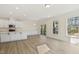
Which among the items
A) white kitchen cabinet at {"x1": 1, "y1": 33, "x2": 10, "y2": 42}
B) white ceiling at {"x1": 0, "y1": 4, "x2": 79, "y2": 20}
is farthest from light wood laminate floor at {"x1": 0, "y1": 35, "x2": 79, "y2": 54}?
white ceiling at {"x1": 0, "y1": 4, "x2": 79, "y2": 20}

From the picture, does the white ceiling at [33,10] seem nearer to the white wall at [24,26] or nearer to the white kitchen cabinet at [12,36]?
the white wall at [24,26]

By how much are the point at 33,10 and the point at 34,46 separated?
789mm

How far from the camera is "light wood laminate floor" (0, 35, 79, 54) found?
77.9 inches

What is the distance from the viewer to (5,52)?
1974mm

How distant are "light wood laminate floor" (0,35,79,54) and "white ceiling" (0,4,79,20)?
50 centimetres

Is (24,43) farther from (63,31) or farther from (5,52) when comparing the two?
(63,31)

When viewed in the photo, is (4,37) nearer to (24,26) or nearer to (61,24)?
(24,26)

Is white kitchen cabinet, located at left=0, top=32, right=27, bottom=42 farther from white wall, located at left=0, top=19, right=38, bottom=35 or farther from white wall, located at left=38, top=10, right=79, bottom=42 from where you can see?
white wall, located at left=38, top=10, right=79, bottom=42

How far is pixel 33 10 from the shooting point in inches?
79.4

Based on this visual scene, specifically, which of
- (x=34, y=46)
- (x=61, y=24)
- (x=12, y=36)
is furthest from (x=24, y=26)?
(x=61, y=24)

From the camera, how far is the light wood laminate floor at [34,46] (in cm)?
198
